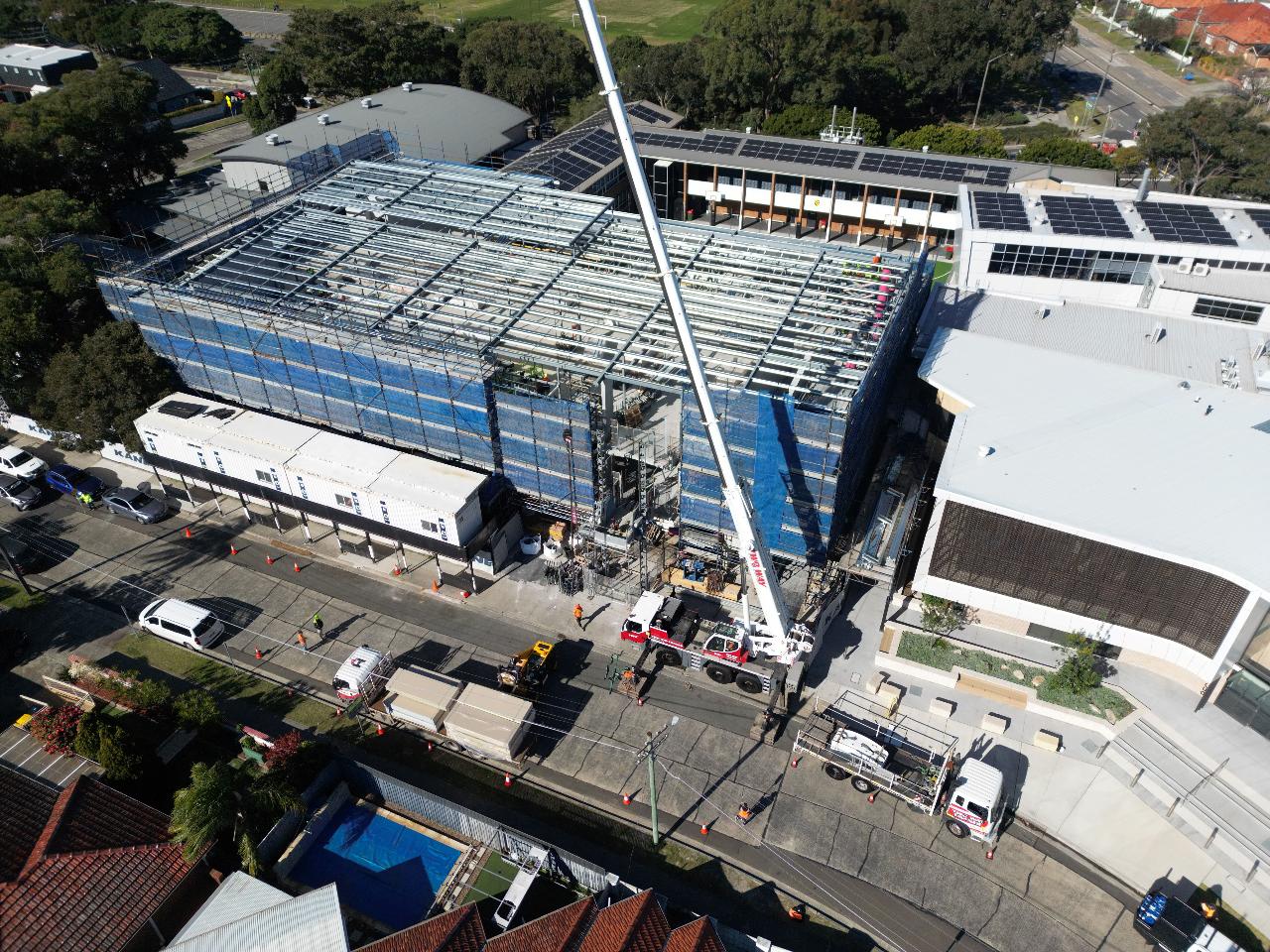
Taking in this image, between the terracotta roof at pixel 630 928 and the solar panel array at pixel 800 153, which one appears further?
the solar panel array at pixel 800 153

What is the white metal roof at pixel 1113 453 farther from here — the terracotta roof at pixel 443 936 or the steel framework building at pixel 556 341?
the terracotta roof at pixel 443 936

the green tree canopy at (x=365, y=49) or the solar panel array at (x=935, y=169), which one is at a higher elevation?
the green tree canopy at (x=365, y=49)

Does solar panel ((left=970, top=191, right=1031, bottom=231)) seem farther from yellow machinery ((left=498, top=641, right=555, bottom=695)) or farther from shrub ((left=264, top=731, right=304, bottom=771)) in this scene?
shrub ((left=264, top=731, right=304, bottom=771))

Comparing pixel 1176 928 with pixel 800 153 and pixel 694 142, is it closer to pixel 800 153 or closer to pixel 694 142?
pixel 800 153

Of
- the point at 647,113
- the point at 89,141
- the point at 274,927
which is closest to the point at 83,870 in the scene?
the point at 274,927

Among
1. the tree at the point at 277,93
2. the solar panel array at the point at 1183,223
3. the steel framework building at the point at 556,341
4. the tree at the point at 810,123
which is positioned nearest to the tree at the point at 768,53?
the tree at the point at 810,123

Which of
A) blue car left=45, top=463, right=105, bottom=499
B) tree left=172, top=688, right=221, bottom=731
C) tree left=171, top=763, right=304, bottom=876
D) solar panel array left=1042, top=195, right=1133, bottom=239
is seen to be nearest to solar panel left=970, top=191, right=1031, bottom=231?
solar panel array left=1042, top=195, right=1133, bottom=239
